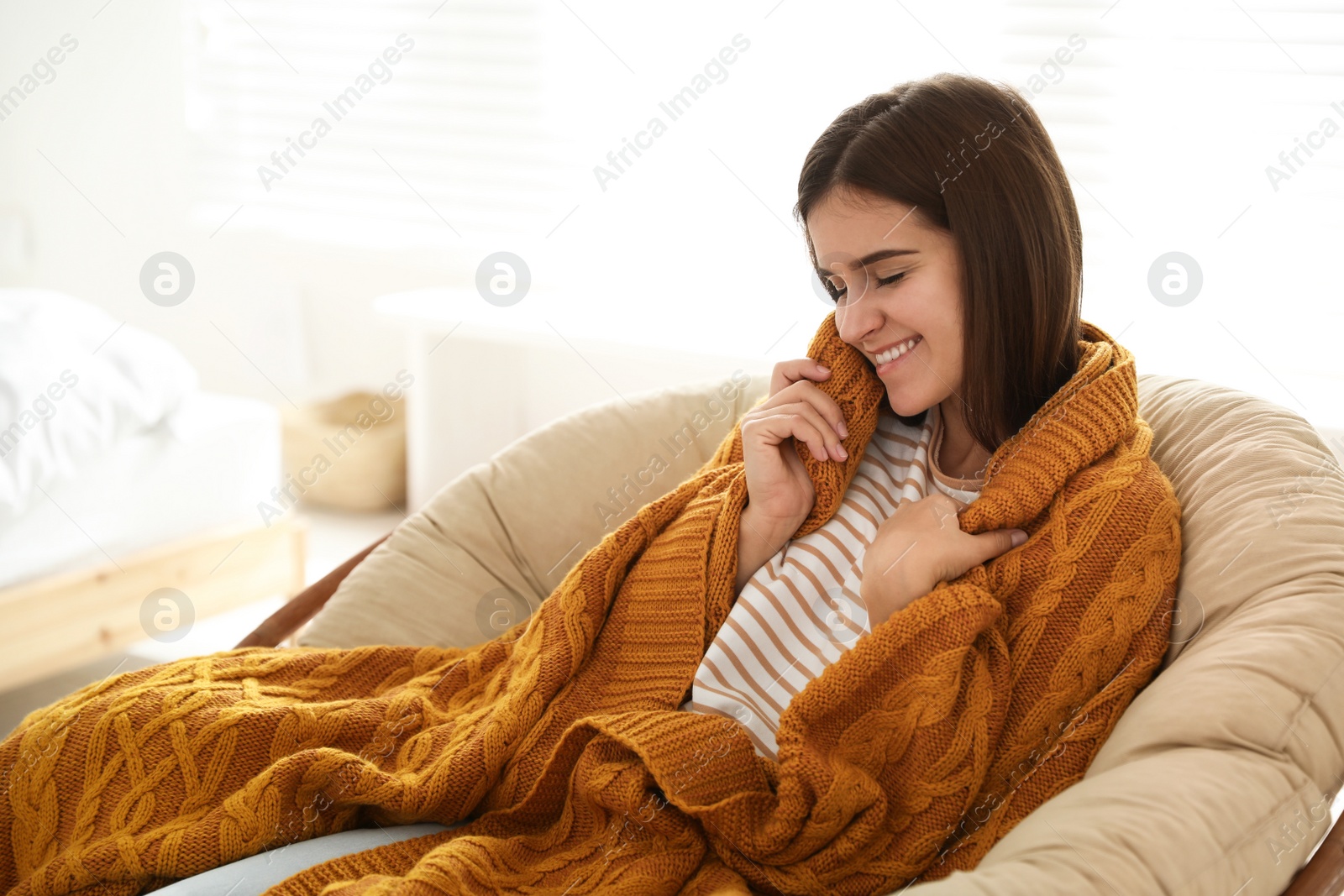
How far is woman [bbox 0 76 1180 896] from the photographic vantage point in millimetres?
1111

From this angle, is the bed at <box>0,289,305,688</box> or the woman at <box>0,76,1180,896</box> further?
the bed at <box>0,289,305,688</box>

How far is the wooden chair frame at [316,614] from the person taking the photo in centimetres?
98

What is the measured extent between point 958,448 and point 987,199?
32 cm

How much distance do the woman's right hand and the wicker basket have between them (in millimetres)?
2206

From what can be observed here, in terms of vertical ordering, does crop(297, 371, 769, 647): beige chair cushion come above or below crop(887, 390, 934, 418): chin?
below

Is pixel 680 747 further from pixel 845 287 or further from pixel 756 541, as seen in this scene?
pixel 845 287

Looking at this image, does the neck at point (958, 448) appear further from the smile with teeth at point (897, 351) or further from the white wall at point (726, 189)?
the white wall at point (726, 189)

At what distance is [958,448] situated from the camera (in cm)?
140

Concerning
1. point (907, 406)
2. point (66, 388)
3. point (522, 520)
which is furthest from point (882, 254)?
point (66, 388)

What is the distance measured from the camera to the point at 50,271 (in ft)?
13.8

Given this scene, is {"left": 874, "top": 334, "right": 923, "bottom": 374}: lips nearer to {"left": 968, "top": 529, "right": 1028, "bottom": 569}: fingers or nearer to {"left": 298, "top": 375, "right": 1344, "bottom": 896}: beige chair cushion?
{"left": 968, "top": 529, "right": 1028, "bottom": 569}: fingers

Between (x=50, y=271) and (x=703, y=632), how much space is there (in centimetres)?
379

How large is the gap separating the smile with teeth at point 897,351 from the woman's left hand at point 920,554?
0.17 metres

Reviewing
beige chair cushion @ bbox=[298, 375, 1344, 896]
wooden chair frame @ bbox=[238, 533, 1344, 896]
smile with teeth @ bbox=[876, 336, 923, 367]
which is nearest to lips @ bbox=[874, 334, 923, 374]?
smile with teeth @ bbox=[876, 336, 923, 367]
